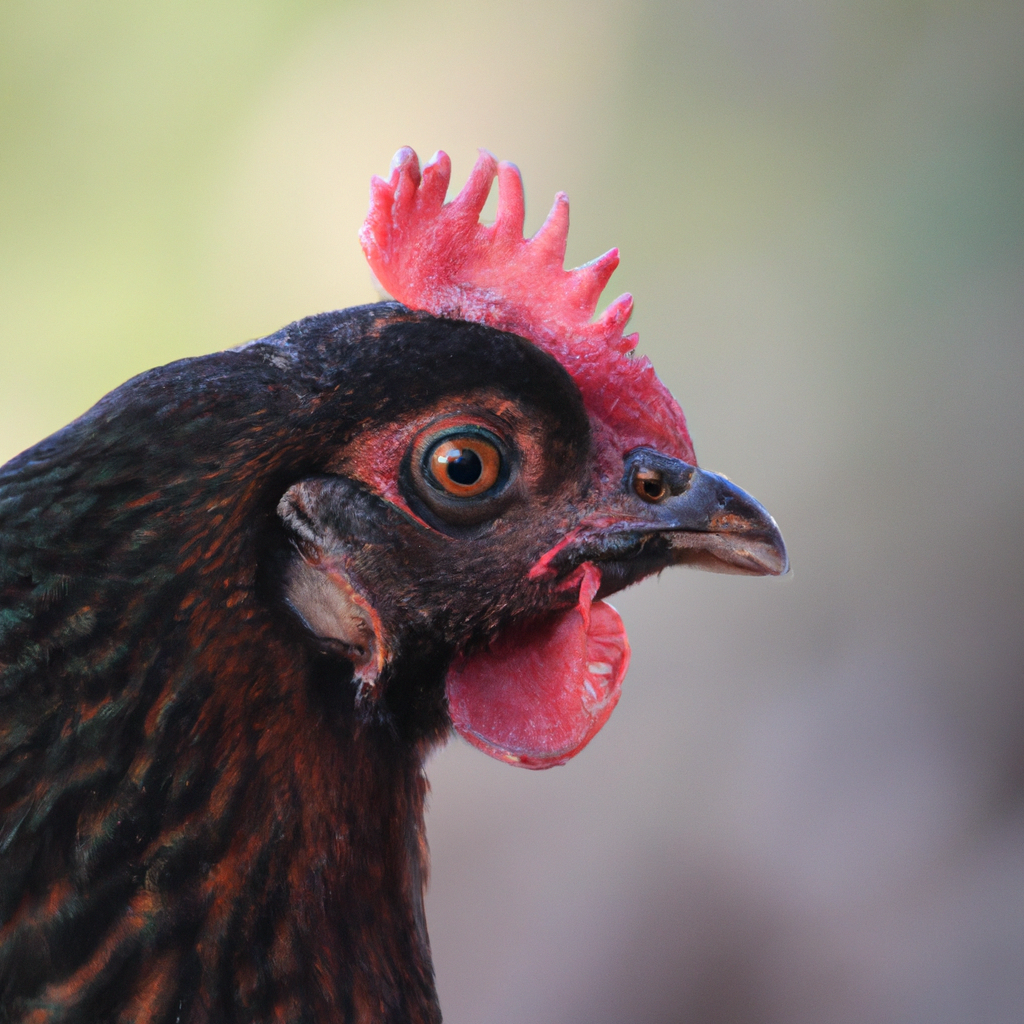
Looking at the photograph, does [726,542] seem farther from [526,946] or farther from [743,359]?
[743,359]

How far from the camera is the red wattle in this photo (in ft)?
4.37

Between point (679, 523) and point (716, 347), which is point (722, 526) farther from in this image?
point (716, 347)

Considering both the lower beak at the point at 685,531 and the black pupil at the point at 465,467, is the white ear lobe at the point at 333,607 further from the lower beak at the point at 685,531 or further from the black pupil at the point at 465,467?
the lower beak at the point at 685,531

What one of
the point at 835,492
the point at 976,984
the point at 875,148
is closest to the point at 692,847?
the point at 976,984

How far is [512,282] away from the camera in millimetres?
1426

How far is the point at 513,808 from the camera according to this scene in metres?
3.76

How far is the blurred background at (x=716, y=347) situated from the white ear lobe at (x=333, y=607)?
250cm

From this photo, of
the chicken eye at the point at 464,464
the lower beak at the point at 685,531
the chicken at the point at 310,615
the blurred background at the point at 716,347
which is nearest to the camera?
the chicken at the point at 310,615

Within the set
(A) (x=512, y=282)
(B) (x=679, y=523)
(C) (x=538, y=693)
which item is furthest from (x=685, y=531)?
(A) (x=512, y=282)

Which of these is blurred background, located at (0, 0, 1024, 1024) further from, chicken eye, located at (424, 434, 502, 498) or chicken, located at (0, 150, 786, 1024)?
chicken eye, located at (424, 434, 502, 498)

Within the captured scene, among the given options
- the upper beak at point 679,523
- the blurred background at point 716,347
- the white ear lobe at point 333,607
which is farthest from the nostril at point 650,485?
the blurred background at point 716,347

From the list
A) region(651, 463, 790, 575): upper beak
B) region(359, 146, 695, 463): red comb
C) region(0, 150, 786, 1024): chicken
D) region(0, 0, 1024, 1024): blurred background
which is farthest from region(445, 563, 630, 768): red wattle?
region(0, 0, 1024, 1024): blurred background

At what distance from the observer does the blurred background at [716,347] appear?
3.27 m

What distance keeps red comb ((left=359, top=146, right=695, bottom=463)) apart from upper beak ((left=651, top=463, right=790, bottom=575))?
94 mm
